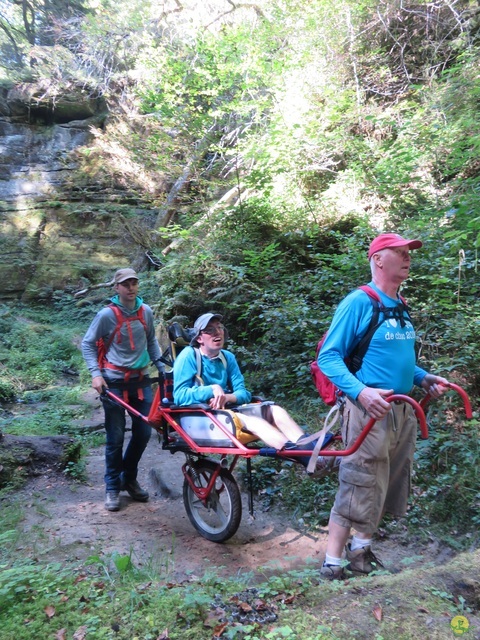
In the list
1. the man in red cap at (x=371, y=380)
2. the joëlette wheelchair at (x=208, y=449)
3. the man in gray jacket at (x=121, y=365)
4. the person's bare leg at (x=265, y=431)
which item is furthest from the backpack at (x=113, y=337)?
the man in red cap at (x=371, y=380)

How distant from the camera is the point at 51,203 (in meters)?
19.9

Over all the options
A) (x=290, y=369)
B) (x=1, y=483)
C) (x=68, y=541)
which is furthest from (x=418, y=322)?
(x=1, y=483)

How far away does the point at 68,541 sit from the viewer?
4.03 meters

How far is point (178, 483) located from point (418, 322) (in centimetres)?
357

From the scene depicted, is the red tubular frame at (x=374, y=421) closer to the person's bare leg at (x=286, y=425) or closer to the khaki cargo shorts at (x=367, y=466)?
the khaki cargo shorts at (x=367, y=466)

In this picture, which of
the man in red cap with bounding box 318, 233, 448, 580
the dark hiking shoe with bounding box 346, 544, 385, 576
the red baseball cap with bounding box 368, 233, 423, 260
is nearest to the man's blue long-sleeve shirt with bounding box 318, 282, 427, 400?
the man in red cap with bounding box 318, 233, 448, 580

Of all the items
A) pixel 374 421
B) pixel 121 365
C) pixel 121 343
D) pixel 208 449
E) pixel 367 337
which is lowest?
pixel 208 449

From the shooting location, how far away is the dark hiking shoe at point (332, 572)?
9.78ft

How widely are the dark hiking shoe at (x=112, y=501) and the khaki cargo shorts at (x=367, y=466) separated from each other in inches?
104

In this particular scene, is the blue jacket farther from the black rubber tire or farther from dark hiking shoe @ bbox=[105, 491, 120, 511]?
dark hiking shoe @ bbox=[105, 491, 120, 511]

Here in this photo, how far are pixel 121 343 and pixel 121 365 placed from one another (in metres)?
0.23

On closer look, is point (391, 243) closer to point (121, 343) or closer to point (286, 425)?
point (286, 425)

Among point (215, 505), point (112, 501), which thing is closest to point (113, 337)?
point (112, 501)

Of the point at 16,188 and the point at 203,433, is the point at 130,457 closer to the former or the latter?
the point at 203,433
